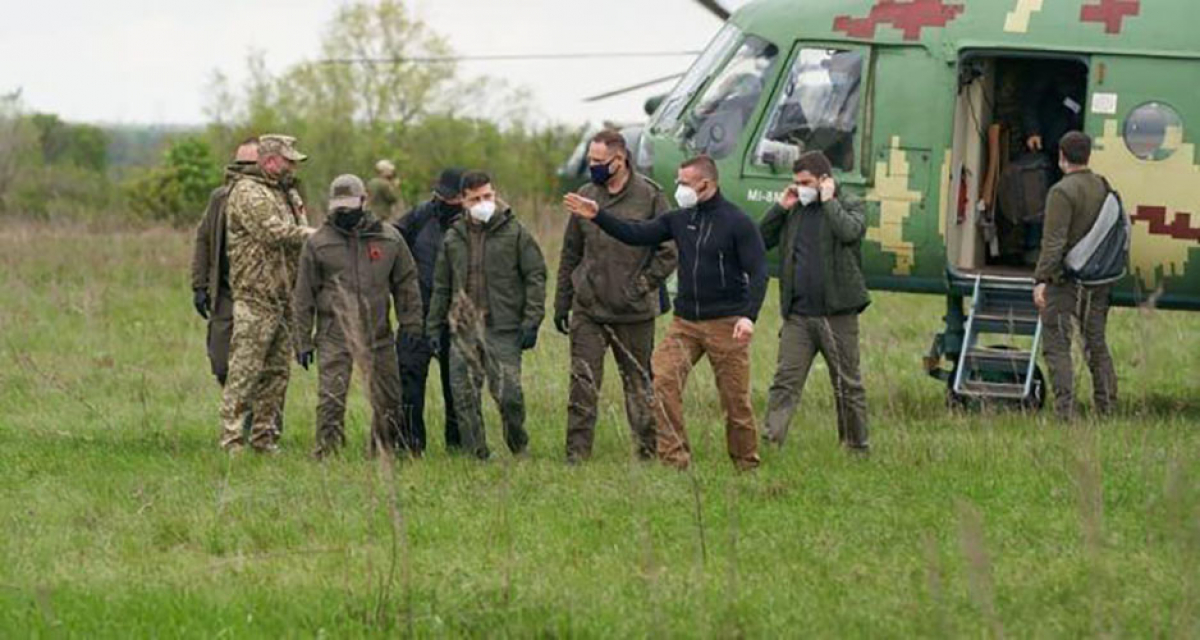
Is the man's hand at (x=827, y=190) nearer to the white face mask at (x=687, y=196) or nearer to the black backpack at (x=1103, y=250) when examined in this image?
the white face mask at (x=687, y=196)

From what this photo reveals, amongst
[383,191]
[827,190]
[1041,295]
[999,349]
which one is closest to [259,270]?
[827,190]

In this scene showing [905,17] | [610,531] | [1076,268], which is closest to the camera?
[610,531]

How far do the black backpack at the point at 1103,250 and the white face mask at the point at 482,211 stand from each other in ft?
13.3

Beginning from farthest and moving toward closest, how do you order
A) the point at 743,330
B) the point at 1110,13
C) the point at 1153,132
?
1. the point at 1110,13
2. the point at 1153,132
3. the point at 743,330

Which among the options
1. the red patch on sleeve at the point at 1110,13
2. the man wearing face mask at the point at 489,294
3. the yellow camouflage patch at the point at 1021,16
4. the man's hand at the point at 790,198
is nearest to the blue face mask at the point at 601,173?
the man wearing face mask at the point at 489,294

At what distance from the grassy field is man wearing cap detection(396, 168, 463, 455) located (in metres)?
0.23

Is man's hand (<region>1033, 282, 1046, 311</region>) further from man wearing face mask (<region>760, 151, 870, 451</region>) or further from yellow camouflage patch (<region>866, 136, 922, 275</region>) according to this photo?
man wearing face mask (<region>760, 151, 870, 451</region>)

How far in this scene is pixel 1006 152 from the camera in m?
18.0

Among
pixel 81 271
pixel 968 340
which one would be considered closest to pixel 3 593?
pixel 968 340

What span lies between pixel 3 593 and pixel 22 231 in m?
23.2

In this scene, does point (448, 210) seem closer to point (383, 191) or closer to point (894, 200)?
point (894, 200)

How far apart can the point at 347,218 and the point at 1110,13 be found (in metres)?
5.88

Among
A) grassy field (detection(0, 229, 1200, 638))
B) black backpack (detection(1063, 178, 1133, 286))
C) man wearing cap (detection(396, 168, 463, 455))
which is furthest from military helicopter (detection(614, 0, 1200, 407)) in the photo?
man wearing cap (detection(396, 168, 463, 455))

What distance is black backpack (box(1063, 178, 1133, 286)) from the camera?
1598 cm
